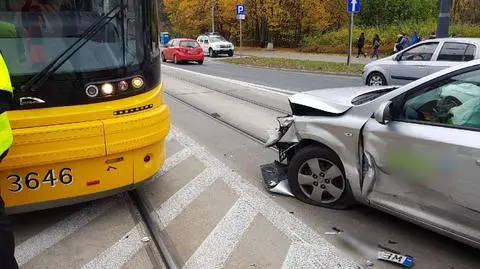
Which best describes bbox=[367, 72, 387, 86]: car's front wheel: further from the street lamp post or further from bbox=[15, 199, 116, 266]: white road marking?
bbox=[15, 199, 116, 266]: white road marking

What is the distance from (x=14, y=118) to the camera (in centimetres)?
371

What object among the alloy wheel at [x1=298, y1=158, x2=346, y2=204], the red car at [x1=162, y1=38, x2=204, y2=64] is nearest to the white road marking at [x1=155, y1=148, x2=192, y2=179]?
the alloy wheel at [x1=298, y1=158, x2=346, y2=204]

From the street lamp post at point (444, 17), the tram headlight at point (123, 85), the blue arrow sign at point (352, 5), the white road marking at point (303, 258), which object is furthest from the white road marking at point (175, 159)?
the blue arrow sign at point (352, 5)

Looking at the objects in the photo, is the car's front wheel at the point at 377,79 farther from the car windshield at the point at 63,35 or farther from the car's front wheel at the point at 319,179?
the car windshield at the point at 63,35

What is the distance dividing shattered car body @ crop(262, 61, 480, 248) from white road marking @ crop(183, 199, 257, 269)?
2.07 ft

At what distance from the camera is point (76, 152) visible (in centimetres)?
387

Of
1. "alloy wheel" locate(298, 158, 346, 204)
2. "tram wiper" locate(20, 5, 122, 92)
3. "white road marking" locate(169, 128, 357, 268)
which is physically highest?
"tram wiper" locate(20, 5, 122, 92)

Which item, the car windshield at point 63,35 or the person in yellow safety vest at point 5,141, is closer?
the person in yellow safety vest at point 5,141

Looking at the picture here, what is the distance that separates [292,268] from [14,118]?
2370mm

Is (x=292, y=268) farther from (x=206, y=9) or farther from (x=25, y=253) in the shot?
(x=206, y=9)

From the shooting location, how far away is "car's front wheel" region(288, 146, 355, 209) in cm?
448

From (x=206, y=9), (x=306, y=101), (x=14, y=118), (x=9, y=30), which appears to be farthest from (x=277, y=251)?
(x=206, y=9)

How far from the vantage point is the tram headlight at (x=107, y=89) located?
13.3 ft

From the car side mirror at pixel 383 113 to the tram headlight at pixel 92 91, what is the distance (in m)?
2.28
